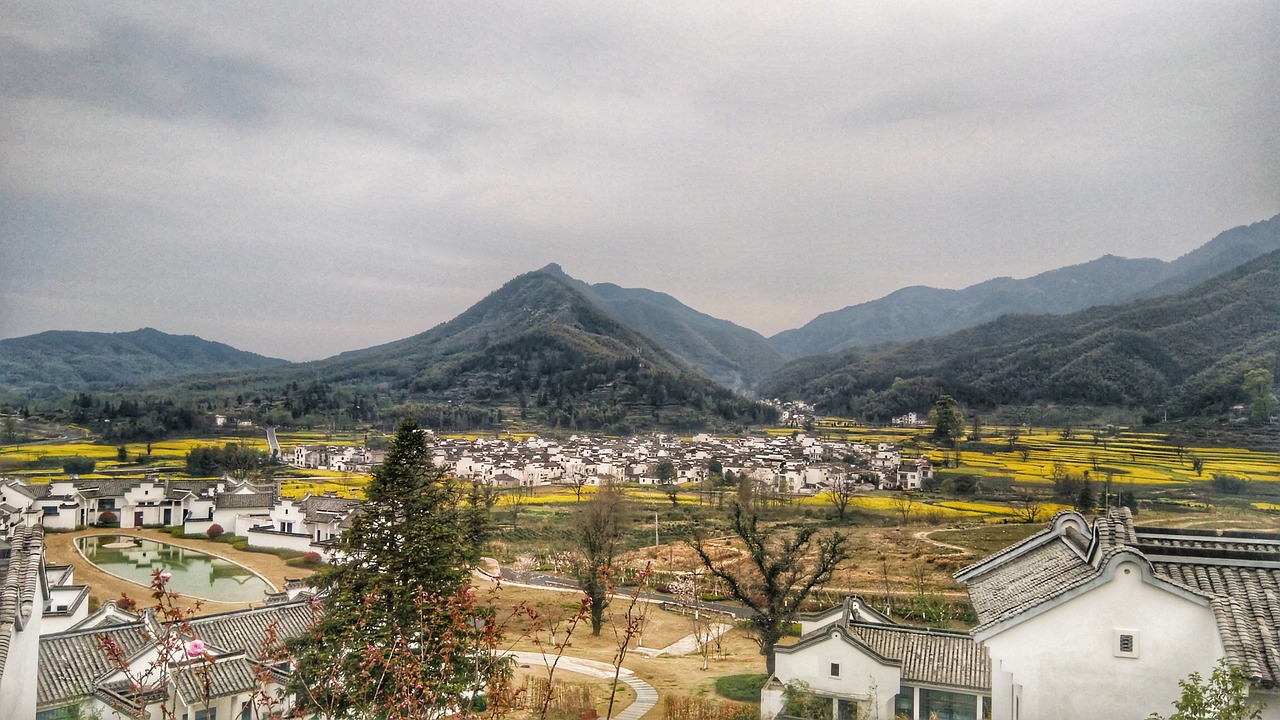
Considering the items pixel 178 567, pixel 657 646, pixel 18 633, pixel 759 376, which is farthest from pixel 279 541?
pixel 759 376

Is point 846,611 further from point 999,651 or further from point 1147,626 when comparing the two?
point 1147,626

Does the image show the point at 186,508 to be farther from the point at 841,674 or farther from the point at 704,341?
the point at 704,341

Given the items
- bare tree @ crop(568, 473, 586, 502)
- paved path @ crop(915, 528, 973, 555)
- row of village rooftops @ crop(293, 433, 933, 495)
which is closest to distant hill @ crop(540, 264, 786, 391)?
row of village rooftops @ crop(293, 433, 933, 495)

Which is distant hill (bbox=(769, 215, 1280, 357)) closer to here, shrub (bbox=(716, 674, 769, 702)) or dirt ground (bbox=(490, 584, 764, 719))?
dirt ground (bbox=(490, 584, 764, 719))

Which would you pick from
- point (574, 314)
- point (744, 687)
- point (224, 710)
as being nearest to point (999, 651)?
point (744, 687)

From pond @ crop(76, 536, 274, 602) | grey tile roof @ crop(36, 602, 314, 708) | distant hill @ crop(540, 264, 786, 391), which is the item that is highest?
distant hill @ crop(540, 264, 786, 391)

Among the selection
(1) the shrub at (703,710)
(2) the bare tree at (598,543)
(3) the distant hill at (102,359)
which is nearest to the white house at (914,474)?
(2) the bare tree at (598,543)

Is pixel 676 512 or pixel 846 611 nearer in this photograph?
pixel 846 611
